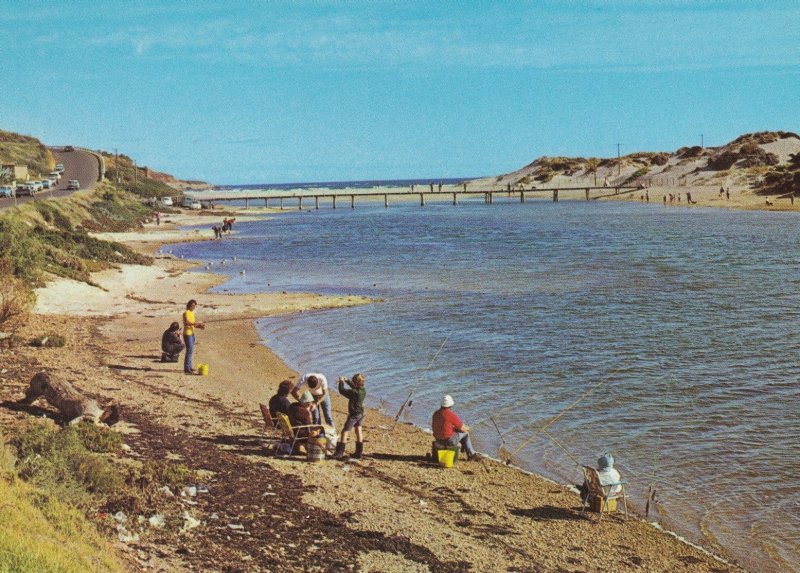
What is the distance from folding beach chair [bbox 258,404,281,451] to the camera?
41.4 feet

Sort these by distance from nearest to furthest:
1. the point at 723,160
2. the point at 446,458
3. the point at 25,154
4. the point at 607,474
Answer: the point at 607,474
the point at 446,458
the point at 25,154
the point at 723,160

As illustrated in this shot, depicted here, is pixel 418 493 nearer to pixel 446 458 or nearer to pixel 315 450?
pixel 446 458

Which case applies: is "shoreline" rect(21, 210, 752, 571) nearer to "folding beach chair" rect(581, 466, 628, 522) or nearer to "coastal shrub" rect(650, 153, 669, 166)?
"folding beach chair" rect(581, 466, 628, 522)

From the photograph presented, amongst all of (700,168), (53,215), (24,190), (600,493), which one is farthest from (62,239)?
(700,168)

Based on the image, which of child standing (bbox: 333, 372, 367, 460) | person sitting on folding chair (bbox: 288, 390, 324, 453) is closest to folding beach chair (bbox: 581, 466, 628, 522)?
child standing (bbox: 333, 372, 367, 460)

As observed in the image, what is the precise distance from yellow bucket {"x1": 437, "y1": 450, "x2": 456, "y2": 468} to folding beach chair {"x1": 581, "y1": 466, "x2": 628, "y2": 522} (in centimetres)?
225

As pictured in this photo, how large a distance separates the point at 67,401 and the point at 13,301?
8440 mm

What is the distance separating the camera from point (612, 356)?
1969cm

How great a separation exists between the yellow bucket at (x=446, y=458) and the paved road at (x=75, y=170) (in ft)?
153

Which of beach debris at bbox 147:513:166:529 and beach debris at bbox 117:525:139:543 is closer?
beach debris at bbox 117:525:139:543

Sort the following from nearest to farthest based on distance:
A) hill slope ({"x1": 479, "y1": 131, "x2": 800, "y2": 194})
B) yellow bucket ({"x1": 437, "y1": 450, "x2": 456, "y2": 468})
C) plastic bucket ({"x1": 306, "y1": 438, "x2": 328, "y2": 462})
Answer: plastic bucket ({"x1": 306, "y1": 438, "x2": 328, "y2": 462}) → yellow bucket ({"x1": 437, "y1": 450, "x2": 456, "y2": 468}) → hill slope ({"x1": 479, "y1": 131, "x2": 800, "y2": 194})

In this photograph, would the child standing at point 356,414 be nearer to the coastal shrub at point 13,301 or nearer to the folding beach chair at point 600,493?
the folding beach chair at point 600,493

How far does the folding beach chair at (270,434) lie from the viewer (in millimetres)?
12633

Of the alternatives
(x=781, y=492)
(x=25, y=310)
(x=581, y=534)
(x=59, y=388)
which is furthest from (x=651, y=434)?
(x=25, y=310)
